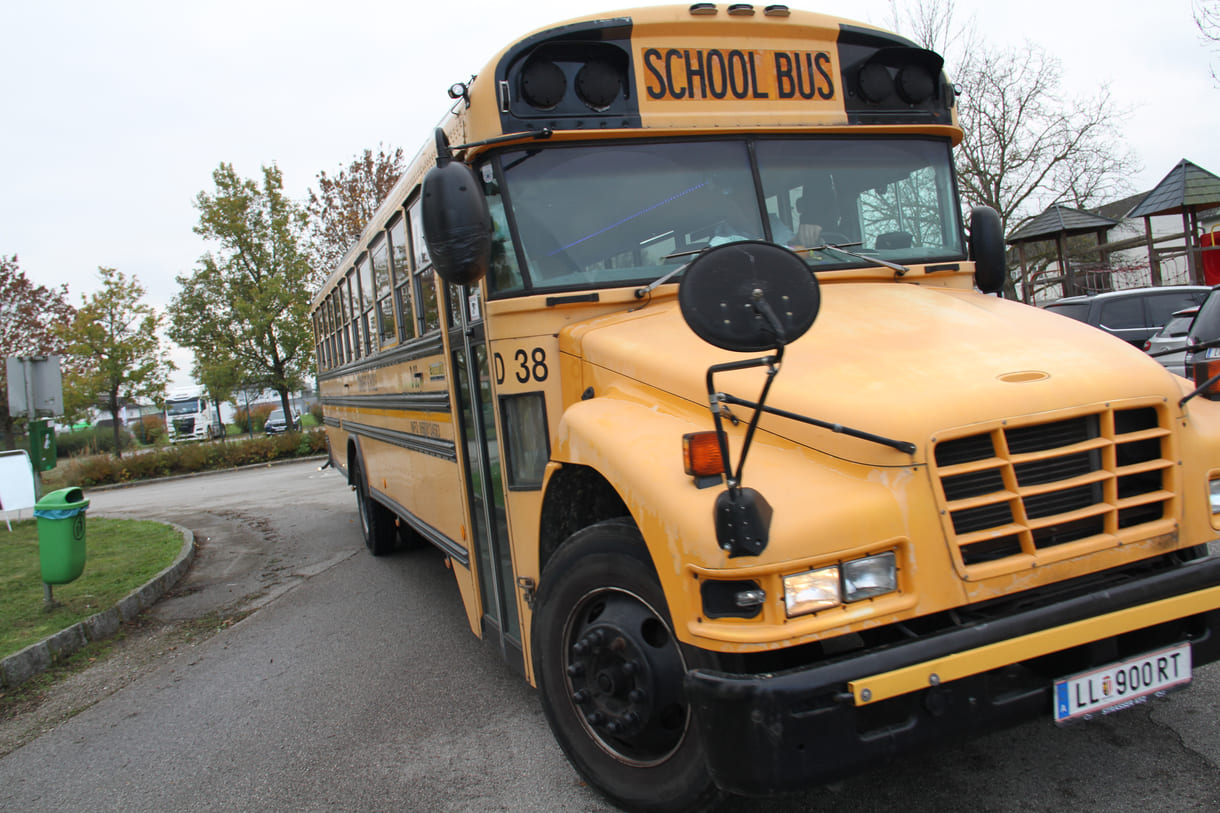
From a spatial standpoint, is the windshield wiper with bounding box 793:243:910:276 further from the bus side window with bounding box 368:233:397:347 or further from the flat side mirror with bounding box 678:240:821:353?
the bus side window with bounding box 368:233:397:347

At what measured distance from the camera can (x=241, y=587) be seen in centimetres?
729

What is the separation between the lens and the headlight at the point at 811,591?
6.58 ft

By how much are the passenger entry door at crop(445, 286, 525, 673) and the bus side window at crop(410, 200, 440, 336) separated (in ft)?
1.20

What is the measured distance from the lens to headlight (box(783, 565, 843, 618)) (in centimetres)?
201

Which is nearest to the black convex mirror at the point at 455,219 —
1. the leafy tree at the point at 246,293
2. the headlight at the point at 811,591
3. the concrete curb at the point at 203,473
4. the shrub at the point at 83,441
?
the headlight at the point at 811,591

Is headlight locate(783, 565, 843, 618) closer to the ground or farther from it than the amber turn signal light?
closer to the ground

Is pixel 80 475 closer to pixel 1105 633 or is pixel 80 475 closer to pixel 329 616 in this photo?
pixel 329 616

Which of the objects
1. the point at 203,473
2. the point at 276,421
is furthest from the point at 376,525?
the point at 276,421

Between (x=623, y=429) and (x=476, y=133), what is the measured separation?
141cm

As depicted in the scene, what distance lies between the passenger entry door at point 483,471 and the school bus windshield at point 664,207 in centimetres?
38

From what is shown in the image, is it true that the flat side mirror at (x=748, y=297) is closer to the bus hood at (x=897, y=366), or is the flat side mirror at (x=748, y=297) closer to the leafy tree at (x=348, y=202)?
the bus hood at (x=897, y=366)

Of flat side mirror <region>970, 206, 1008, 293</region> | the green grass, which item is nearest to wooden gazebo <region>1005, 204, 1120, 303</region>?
flat side mirror <region>970, 206, 1008, 293</region>

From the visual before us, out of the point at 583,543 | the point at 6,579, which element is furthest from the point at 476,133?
the point at 6,579

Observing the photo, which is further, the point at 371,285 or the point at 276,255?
the point at 276,255
